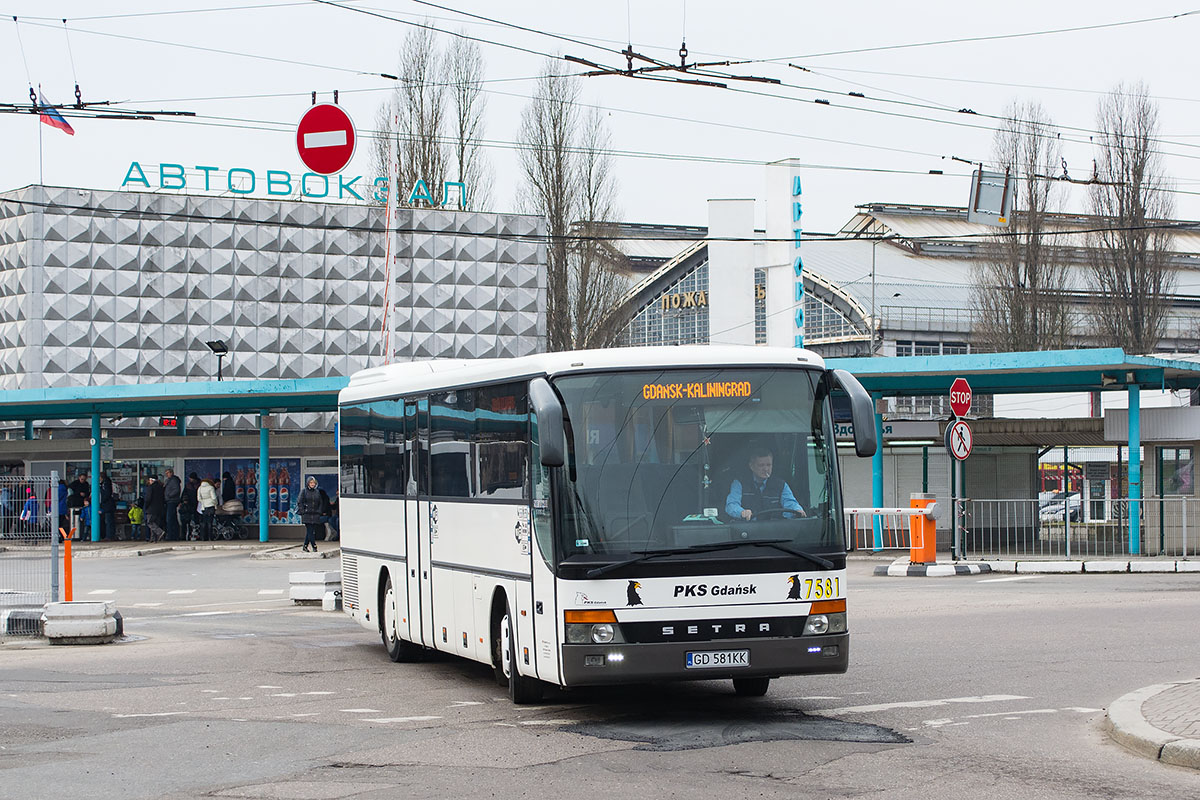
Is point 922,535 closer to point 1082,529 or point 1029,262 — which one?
point 1082,529

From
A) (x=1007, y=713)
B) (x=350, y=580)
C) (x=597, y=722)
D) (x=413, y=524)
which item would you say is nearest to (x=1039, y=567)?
(x=350, y=580)

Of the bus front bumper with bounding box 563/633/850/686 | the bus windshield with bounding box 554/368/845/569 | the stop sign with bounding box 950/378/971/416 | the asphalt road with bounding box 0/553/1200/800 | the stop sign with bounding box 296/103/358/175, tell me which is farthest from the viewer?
the stop sign with bounding box 296/103/358/175

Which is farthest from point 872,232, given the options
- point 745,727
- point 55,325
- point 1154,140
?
point 745,727

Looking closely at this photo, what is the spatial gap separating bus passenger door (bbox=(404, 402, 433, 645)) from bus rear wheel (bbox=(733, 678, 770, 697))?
3186 millimetres

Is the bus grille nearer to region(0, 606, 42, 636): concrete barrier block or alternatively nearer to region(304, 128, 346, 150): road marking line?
region(0, 606, 42, 636): concrete barrier block

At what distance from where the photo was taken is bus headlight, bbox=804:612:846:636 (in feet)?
35.9

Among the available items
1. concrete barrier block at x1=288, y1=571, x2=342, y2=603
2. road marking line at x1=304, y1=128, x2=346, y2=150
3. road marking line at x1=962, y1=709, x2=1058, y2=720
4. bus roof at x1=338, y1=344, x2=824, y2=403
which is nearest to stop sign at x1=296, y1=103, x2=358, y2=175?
road marking line at x1=304, y1=128, x2=346, y2=150

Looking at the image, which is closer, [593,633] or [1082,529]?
[593,633]

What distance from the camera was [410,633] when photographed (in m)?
14.7

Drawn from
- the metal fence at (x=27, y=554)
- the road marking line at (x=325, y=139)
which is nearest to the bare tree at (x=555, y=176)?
the road marking line at (x=325, y=139)

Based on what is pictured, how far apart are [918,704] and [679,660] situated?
2.02 metres

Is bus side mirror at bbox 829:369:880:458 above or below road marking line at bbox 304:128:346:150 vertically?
below

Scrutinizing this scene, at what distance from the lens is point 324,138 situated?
3391cm

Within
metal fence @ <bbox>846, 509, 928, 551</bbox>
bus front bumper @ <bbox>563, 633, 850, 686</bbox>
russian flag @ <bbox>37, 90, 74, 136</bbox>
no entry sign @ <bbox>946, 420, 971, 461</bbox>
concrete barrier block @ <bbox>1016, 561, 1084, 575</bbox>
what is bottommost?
concrete barrier block @ <bbox>1016, 561, 1084, 575</bbox>
